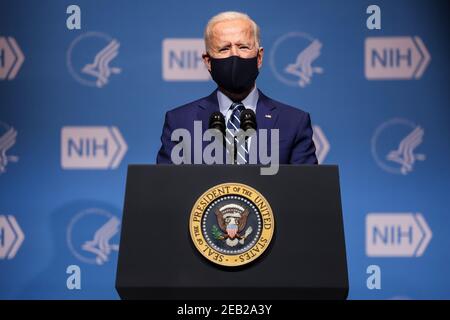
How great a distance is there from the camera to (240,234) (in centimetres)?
169

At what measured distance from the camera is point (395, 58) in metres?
3.28

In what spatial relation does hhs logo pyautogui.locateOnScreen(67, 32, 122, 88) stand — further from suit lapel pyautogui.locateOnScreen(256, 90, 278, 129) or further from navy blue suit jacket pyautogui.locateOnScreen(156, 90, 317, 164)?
suit lapel pyautogui.locateOnScreen(256, 90, 278, 129)

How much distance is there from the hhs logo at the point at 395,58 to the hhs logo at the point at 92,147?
1287mm

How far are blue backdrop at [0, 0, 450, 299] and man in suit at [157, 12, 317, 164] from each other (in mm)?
Result: 943

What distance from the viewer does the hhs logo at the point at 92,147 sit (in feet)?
10.8

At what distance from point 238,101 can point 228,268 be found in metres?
0.84

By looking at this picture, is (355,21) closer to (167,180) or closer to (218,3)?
(218,3)

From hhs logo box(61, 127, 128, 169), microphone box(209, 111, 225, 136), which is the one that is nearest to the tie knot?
microphone box(209, 111, 225, 136)

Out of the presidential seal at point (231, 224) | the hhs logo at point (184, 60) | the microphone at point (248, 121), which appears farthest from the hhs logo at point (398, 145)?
the presidential seal at point (231, 224)

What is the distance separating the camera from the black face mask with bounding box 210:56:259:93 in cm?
226

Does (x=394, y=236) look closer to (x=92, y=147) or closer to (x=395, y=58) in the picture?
(x=395, y=58)

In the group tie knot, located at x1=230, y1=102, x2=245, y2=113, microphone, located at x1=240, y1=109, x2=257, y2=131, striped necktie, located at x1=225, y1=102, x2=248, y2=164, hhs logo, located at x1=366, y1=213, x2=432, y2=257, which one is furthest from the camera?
hhs logo, located at x1=366, y1=213, x2=432, y2=257

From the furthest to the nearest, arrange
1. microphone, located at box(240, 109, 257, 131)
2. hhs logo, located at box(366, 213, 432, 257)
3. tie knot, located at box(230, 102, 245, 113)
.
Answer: hhs logo, located at box(366, 213, 432, 257), tie knot, located at box(230, 102, 245, 113), microphone, located at box(240, 109, 257, 131)

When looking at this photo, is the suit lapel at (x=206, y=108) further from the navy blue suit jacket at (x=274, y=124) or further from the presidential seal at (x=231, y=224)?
the presidential seal at (x=231, y=224)
